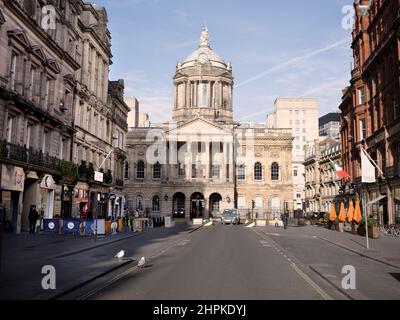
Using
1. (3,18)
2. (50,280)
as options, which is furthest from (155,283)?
(3,18)

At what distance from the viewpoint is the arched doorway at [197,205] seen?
3305 inches

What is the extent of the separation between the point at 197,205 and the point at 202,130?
14669mm

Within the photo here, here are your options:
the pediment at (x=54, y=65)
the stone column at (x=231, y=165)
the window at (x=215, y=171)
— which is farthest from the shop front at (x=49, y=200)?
the window at (x=215, y=171)

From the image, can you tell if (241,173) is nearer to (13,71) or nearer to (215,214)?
→ (215,214)

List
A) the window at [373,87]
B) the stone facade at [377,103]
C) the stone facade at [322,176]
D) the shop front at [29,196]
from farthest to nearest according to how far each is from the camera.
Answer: the stone facade at [322,176]
the window at [373,87]
the stone facade at [377,103]
the shop front at [29,196]

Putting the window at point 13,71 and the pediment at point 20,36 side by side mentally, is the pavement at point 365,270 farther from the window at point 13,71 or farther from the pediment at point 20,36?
the pediment at point 20,36

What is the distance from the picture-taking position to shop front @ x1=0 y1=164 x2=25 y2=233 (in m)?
24.9

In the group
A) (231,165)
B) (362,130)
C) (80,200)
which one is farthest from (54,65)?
(231,165)

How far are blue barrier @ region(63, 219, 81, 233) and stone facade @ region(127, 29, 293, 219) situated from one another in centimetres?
5248

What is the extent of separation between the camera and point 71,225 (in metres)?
28.8

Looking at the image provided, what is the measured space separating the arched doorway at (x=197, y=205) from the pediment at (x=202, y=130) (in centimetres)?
1171

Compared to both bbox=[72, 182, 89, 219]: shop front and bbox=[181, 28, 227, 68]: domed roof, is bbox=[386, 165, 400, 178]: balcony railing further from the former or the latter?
bbox=[181, 28, 227, 68]: domed roof
